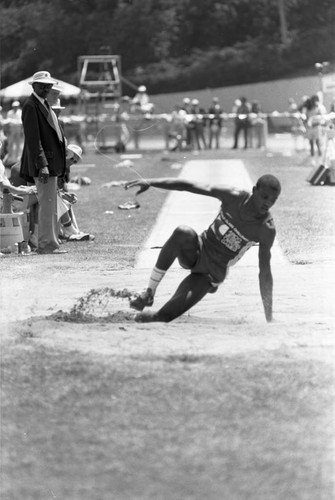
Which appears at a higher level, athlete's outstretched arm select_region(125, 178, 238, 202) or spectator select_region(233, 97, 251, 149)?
athlete's outstretched arm select_region(125, 178, 238, 202)

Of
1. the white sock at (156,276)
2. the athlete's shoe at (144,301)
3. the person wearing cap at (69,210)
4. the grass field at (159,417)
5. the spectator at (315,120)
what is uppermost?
the grass field at (159,417)

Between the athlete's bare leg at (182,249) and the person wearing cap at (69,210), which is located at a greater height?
the athlete's bare leg at (182,249)

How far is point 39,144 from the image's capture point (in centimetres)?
1261

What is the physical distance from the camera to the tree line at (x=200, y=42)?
44219 millimetres

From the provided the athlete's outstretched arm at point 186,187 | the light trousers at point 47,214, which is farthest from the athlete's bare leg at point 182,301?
the light trousers at point 47,214

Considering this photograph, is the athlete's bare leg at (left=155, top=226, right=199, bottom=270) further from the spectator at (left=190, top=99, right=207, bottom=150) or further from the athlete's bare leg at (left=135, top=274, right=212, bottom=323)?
the spectator at (left=190, top=99, right=207, bottom=150)

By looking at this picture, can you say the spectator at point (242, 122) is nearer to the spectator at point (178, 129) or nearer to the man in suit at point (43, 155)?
the spectator at point (178, 129)

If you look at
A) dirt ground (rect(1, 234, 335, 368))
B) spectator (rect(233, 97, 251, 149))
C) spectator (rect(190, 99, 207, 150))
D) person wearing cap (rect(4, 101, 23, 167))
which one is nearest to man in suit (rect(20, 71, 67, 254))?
dirt ground (rect(1, 234, 335, 368))

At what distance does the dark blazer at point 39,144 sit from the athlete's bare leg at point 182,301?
416 centimetres

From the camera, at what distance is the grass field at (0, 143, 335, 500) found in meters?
5.20

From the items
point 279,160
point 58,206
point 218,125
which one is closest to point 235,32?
point 218,125

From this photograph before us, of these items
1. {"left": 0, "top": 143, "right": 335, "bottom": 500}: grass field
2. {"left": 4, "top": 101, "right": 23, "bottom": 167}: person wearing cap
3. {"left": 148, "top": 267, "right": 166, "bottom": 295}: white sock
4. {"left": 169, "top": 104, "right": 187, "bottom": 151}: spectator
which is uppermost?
{"left": 0, "top": 143, "right": 335, "bottom": 500}: grass field

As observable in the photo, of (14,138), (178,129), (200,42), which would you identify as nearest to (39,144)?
(14,138)

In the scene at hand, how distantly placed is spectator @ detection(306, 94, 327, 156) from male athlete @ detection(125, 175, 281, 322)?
19.2 metres
